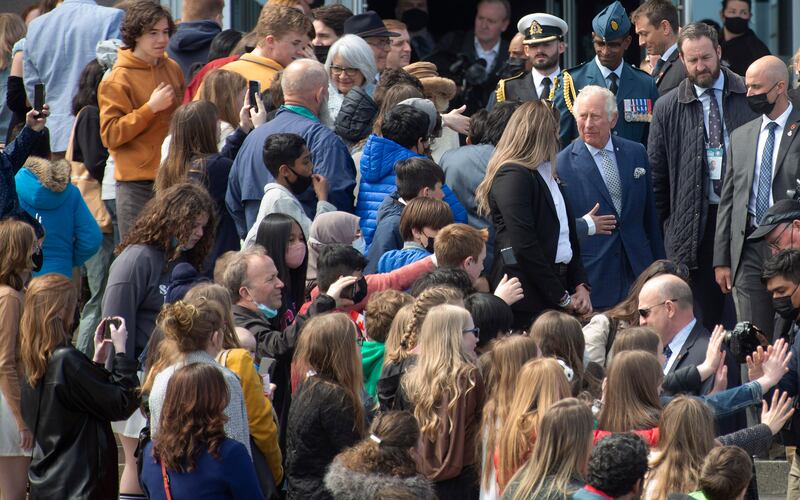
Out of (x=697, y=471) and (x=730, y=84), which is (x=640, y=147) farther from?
(x=697, y=471)

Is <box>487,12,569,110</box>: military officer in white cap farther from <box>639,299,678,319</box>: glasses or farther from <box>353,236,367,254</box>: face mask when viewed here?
<box>639,299,678,319</box>: glasses

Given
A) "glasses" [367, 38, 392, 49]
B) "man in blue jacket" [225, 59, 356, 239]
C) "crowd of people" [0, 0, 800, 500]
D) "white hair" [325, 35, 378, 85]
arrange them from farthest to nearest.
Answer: "glasses" [367, 38, 392, 49]
"white hair" [325, 35, 378, 85]
"man in blue jacket" [225, 59, 356, 239]
"crowd of people" [0, 0, 800, 500]

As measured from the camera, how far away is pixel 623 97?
990 centimetres

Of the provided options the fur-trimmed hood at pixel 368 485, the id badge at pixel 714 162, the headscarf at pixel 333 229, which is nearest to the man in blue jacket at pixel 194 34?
the headscarf at pixel 333 229

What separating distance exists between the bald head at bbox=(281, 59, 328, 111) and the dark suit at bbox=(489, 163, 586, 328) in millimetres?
1356

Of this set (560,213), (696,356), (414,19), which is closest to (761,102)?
(560,213)

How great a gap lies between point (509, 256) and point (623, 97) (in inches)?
103

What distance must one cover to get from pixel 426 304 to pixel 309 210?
1.95 metres

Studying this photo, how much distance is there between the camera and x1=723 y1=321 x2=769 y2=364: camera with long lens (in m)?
6.81

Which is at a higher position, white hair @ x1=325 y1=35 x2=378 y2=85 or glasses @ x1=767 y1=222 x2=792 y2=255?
white hair @ x1=325 y1=35 x2=378 y2=85

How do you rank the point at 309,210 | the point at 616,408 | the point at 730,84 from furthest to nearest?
1. the point at 730,84
2. the point at 309,210
3. the point at 616,408

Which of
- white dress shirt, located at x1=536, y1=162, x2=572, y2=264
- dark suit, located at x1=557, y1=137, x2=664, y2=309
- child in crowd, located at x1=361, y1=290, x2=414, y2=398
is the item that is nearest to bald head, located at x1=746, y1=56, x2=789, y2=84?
dark suit, located at x1=557, y1=137, x2=664, y2=309

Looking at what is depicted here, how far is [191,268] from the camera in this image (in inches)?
280

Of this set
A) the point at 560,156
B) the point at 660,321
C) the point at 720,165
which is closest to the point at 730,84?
the point at 720,165
